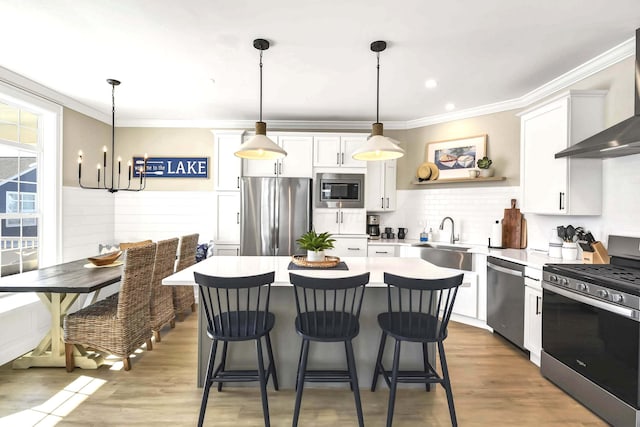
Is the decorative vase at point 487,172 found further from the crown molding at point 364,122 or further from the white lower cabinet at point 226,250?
the white lower cabinet at point 226,250

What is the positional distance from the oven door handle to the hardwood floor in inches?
30.3

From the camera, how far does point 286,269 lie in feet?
8.23

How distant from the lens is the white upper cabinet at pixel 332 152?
15.0 ft

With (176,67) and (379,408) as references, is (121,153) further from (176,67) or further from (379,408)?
(379,408)

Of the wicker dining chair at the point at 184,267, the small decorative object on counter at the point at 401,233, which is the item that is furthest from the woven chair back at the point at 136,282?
the small decorative object on counter at the point at 401,233

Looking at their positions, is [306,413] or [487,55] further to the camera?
[487,55]

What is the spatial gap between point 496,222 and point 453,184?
855 millimetres

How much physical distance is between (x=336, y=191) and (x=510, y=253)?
224 centimetres

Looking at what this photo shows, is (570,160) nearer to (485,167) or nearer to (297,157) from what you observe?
(485,167)

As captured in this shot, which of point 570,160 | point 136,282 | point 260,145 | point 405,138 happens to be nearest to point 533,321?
point 570,160

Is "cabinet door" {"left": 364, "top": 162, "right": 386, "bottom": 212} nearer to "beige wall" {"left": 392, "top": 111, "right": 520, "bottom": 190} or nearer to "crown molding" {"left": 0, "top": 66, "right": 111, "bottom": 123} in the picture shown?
"beige wall" {"left": 392, "top": 111, "right": 520, "bottom": 190}

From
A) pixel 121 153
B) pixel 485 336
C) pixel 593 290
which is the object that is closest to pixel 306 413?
pixel 593 290

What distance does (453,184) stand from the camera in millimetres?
4520

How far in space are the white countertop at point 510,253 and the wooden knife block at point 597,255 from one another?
0.33 feet
